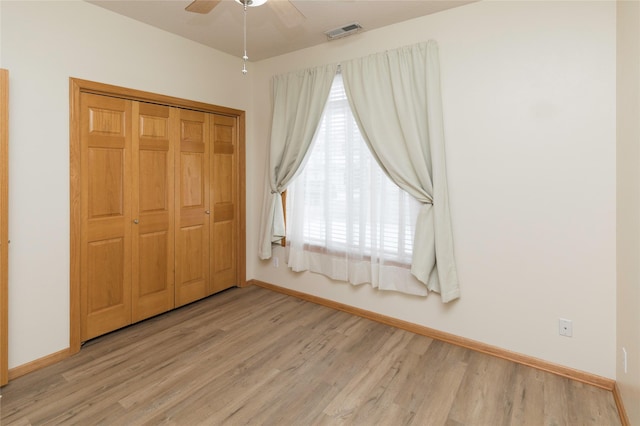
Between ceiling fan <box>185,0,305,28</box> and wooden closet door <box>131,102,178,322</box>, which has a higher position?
ceiling fan <box>185,0,305,28</box>

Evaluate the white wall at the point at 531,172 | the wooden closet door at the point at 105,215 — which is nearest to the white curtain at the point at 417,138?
the white wall at the point at 531,172

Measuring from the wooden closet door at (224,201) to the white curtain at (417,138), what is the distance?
1614 millimetres

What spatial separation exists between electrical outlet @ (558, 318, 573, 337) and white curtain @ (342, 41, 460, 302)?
2.27ft

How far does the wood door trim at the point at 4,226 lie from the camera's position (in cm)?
208

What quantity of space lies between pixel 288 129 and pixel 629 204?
2.82m

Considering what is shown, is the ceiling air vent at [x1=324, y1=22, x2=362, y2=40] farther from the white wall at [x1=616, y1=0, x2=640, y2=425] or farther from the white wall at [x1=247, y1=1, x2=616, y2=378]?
the white wall at [x1=616, y1=0, x2=640, y2=425]

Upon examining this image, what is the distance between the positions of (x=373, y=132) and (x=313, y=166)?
2.62ft

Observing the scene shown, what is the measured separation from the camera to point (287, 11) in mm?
2055

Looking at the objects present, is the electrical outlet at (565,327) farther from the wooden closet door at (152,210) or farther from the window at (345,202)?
the wooden closet door at (152,210)

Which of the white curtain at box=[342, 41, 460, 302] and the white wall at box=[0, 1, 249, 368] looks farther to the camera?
the white curtain at box=[342, 41, 460, 302]

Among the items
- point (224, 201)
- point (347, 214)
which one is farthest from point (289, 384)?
point (224, 201)

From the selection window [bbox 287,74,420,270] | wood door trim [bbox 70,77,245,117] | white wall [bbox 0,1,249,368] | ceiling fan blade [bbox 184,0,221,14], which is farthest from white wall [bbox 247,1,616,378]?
white wall [bbox 0,1,249,368]

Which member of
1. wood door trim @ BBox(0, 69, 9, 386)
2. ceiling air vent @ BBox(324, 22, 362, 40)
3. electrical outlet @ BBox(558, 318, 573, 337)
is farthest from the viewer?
ceiling air vent @ BBox(324, 22, 362, 40)

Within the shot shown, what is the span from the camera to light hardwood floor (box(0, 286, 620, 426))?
1.92 meters
